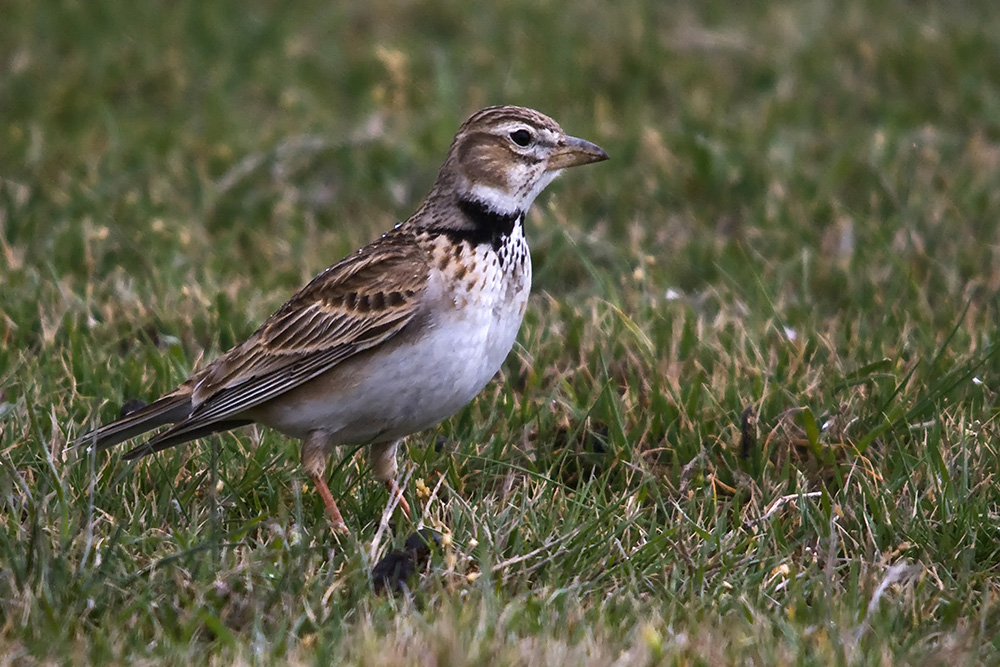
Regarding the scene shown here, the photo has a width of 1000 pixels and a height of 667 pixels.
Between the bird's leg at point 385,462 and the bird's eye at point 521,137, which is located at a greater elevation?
the bird's eye at point 521,137

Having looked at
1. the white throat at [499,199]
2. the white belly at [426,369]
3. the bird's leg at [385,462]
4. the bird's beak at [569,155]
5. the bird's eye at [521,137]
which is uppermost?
the bird's eye at [521,137]

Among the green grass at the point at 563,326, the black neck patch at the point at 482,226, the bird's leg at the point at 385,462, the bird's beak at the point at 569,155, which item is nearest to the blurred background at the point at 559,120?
the green grass at the point at 563,326

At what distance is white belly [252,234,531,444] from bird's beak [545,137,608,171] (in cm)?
53

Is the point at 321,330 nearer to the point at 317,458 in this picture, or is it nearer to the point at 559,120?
the point at 317,458

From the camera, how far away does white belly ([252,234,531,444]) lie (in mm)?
4512

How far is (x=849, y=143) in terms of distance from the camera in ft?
27.7

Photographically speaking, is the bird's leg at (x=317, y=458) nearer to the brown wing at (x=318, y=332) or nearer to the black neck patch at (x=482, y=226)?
the brown wing at (x=318, y=332)

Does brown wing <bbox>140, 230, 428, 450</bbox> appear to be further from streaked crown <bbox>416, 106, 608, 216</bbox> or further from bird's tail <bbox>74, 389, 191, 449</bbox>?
streaked crown <bbox>416, 106, 608, 216</bbox>

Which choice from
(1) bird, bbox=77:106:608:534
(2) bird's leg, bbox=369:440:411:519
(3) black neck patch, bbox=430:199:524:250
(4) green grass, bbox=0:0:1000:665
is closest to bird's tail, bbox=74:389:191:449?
(1) bird, bbox=77:106:608:534

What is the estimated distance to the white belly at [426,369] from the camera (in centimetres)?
451

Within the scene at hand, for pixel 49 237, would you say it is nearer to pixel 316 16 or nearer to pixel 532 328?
pixel 532 328

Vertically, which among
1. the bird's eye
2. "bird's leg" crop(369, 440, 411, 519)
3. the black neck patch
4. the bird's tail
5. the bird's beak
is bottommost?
"bird's leg" crop(369, 440, 411, 519)

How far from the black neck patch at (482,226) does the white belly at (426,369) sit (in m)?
0.15

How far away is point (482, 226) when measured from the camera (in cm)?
488
